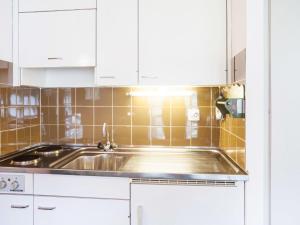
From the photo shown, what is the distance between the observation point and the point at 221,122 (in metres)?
1.87

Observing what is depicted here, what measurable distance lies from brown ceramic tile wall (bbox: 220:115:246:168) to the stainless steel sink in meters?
0.07

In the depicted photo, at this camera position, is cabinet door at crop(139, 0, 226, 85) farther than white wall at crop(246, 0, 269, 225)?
Yes

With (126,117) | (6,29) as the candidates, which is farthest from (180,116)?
(6,29)

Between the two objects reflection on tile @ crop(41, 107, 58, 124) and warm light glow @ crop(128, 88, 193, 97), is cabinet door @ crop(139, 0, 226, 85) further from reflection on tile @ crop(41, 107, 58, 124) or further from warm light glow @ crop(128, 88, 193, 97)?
reflection on tile @ crop(41, 107, 58, 124)

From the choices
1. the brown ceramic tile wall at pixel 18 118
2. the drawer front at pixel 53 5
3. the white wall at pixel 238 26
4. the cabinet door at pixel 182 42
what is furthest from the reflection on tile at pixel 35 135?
the white wall at pixel 238 26

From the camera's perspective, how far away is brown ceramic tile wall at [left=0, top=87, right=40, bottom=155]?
1703 mm

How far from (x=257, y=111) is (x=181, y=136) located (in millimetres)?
863

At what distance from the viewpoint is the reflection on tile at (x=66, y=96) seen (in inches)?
81.4

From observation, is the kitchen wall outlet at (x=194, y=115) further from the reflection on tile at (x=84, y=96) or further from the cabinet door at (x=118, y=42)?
the reflection on tile at (x=84, y=96)

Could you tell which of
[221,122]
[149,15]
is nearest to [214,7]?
[149,15]

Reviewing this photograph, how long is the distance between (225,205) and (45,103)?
1.63m

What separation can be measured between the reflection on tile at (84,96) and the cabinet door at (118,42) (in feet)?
1.36

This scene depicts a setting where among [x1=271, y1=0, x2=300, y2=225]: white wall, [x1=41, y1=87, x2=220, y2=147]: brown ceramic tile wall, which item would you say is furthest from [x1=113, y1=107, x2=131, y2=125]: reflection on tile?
[x1=271, y1=0, x2=300, y2=225]: white wall

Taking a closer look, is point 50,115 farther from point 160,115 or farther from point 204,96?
point 204,96
